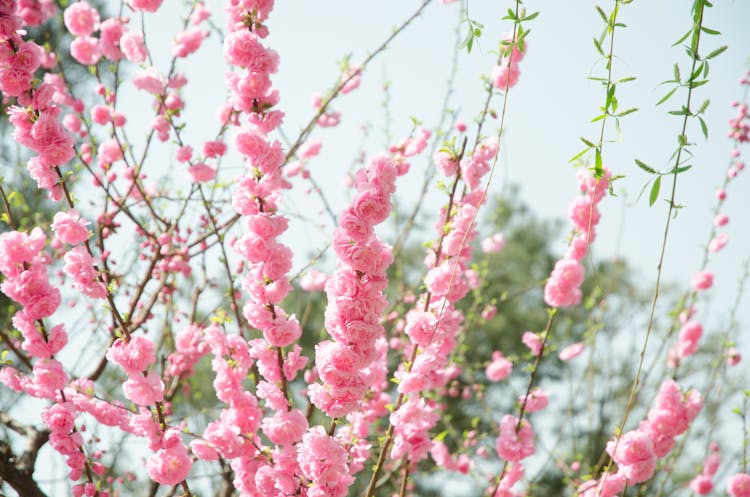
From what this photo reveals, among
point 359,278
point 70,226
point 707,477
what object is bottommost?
point 359,278

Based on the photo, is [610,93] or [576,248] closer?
[610,93]

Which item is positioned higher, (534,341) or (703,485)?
(703,485)

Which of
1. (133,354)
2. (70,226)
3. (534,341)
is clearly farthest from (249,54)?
(534,341)

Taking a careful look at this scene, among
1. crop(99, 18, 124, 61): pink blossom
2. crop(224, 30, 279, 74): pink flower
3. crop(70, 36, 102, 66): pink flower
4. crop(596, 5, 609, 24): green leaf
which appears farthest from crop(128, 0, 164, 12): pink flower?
crop(596, 5, 609, 24): green leaf

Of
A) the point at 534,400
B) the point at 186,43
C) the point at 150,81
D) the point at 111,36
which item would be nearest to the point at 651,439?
the point at 534,400

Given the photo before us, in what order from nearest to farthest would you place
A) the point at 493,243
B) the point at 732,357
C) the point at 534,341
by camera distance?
the point at 534,341
the point at 732,357
the point at 493,243

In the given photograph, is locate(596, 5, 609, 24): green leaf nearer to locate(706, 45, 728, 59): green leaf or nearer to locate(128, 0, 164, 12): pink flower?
locate(706, 45, 728, 59): green leaf

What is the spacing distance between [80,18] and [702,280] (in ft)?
8.85

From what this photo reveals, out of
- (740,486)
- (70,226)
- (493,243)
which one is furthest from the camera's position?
(493,243)

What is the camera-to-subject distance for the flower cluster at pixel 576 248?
217 centimetres

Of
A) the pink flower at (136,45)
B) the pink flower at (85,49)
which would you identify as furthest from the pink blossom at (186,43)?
the pink flower at (85,49)

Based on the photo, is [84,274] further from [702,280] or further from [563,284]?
[702,280]

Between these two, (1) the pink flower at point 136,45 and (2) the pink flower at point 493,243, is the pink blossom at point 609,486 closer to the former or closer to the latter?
(2) the pink flower at point 493,243

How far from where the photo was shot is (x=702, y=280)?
10.8 ft
